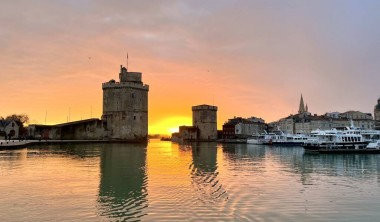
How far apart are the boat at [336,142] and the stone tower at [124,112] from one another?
1375 inches

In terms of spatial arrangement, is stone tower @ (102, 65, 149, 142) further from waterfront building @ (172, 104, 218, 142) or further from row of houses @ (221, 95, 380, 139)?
row of houses @ (221, 95, 380, 139)

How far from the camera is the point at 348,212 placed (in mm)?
11539

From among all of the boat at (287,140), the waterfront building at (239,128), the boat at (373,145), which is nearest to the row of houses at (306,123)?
the waterfront building at (239,128)

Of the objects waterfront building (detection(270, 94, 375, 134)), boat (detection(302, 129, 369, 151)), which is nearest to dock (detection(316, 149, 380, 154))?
boat (detection(302, 129, 369, 151))

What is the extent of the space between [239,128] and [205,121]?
21577mm

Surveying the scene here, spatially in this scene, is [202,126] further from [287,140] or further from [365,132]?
[365,132]

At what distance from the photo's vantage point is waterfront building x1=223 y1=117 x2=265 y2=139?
113250 millimetres

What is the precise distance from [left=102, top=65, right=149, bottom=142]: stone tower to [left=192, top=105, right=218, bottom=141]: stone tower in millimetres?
25937

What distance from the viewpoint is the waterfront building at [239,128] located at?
11325 cm

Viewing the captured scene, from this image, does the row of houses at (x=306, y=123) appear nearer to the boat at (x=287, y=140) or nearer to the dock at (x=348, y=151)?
the boat at (x=287, y=140)

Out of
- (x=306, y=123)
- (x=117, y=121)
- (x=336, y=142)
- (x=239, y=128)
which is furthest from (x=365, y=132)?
(x=239, y=128)

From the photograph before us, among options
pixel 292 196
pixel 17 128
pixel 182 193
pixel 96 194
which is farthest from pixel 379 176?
pixel 17 128

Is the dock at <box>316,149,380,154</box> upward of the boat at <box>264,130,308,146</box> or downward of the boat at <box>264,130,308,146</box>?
downward

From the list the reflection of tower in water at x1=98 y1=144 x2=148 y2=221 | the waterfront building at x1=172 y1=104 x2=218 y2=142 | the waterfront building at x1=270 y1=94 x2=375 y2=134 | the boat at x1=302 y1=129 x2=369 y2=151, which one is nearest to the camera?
the reflection of tower in water at x1=98 y1=144 x2=148 y2=221
